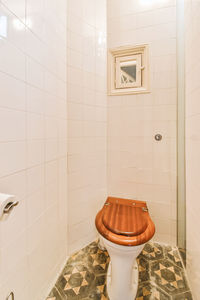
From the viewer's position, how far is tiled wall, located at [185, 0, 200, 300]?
0.89 m

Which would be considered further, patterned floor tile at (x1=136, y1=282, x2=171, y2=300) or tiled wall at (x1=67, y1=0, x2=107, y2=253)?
tiled wall at (x1=67, y1=0, x2=107, y2=253)

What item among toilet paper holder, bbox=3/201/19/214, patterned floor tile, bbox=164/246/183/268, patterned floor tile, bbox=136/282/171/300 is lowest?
patterned floor tile, bbox=136/282/171/300

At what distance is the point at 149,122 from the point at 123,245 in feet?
3.58

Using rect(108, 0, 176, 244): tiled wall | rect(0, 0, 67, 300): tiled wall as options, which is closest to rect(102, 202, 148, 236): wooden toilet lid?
rect(108, 0, 176, 244): tiled wall

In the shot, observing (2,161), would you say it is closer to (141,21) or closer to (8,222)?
(8,222)

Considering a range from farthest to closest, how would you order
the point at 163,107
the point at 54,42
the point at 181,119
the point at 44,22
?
the point at 163,107 < the point at 181,119 < the point at 54,42 < the point at 44,22

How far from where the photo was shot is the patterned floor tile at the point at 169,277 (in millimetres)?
1071

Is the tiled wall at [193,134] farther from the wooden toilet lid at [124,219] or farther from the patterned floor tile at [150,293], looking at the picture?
the wooden toilet lid at [124,219]

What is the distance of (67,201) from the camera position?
1.34 metres

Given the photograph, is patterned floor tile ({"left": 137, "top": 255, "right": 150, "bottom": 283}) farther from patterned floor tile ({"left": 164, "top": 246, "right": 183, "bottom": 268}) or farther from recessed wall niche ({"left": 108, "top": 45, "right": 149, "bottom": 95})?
recessed wall niche ({"left": 108, "top": 45, "right": 149, "bottom": 95})

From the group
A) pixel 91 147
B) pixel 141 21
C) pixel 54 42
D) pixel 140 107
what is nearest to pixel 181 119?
pixel 140 107

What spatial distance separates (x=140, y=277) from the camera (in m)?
1.16

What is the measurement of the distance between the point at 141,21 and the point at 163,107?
885 mm

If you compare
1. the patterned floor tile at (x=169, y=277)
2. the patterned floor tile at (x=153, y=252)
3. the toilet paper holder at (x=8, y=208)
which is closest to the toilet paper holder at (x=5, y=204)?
the toilet paper holder at (x=8, y=208)
